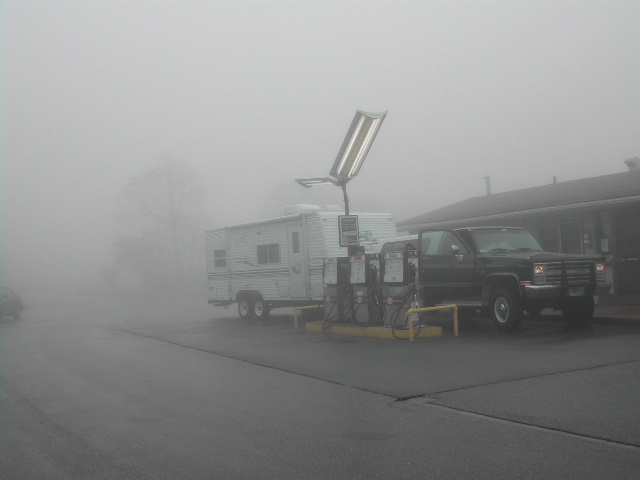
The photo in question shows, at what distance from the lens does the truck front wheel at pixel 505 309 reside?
13.0 meters

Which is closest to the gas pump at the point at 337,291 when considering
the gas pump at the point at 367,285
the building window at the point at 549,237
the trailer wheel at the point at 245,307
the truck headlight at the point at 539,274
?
the gas pump at the point at 367,285

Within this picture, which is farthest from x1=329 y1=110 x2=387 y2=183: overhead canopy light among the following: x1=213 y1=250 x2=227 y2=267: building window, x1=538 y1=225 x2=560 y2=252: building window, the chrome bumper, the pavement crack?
x1=538 y1=225 x2=560 y2=252: building window

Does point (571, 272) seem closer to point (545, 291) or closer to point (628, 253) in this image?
point (545, 291)

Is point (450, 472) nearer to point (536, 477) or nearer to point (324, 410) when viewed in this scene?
point (536, 477)

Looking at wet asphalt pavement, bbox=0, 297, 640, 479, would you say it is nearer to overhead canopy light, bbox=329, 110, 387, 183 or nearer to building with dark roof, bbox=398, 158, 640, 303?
overhead canopy light, bbox=329, 110, 387, 183

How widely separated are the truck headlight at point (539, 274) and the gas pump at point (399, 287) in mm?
2198

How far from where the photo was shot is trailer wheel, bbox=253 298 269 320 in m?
19.5

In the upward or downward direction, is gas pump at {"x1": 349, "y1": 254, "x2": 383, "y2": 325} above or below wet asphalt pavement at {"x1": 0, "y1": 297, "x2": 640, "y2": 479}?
above

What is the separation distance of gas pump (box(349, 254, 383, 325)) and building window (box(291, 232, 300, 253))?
11.9ft

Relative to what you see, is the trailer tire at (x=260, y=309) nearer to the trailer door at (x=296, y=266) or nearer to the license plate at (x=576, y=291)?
the trailer door at (x=296, y=266)

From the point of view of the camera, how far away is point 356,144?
14070 mm

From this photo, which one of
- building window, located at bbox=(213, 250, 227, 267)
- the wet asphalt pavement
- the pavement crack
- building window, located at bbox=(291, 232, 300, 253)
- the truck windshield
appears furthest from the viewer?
building window, located at bbox=(213, 250, 227, 267)

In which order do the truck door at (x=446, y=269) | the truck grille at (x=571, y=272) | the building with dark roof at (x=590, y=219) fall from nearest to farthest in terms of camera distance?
1. the truck grille at (x=571, y=272)
2. the truck door at (x=446, y=269)
3. the building with dark roof at (x=590, y=219)

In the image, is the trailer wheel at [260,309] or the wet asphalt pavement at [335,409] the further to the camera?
the trailer wheel at [260,309]
